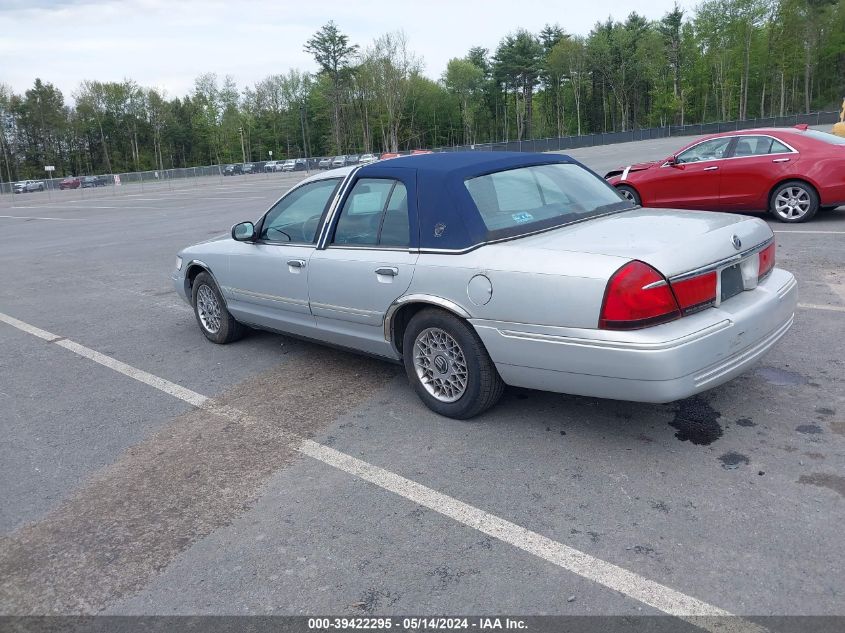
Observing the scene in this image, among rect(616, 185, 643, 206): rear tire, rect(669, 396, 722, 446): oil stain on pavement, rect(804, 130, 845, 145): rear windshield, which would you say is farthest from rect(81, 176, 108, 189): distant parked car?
rect(669, 396, 722, 446): oil stain on pavement

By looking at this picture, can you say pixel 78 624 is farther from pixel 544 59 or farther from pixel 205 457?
pixel 544 59

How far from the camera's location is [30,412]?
16.5ft

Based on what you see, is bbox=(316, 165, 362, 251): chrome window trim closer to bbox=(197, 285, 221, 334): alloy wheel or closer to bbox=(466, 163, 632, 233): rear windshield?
bbox=(466, 163, 632, 233): rear windshield

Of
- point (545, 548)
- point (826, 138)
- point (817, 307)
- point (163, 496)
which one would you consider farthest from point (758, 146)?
point (163, 496)

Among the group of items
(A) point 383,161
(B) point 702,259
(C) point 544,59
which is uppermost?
(C) point 544,59

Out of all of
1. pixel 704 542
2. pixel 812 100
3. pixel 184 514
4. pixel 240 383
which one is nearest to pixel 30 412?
pixel 240 383

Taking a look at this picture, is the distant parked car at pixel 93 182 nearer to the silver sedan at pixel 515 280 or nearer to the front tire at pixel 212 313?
the front tire at pixel 212 313

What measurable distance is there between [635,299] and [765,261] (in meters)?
1.32

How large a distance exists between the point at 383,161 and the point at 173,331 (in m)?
3.39

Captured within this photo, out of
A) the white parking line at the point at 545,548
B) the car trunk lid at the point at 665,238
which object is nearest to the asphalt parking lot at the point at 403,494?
the white parking line at the point at 545,548

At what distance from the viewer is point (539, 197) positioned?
4.52 metres

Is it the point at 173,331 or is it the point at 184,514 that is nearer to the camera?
the point at 184,514

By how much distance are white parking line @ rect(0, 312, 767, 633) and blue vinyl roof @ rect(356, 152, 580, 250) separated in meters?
1.34

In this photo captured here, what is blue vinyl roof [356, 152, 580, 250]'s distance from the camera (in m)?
4.08
